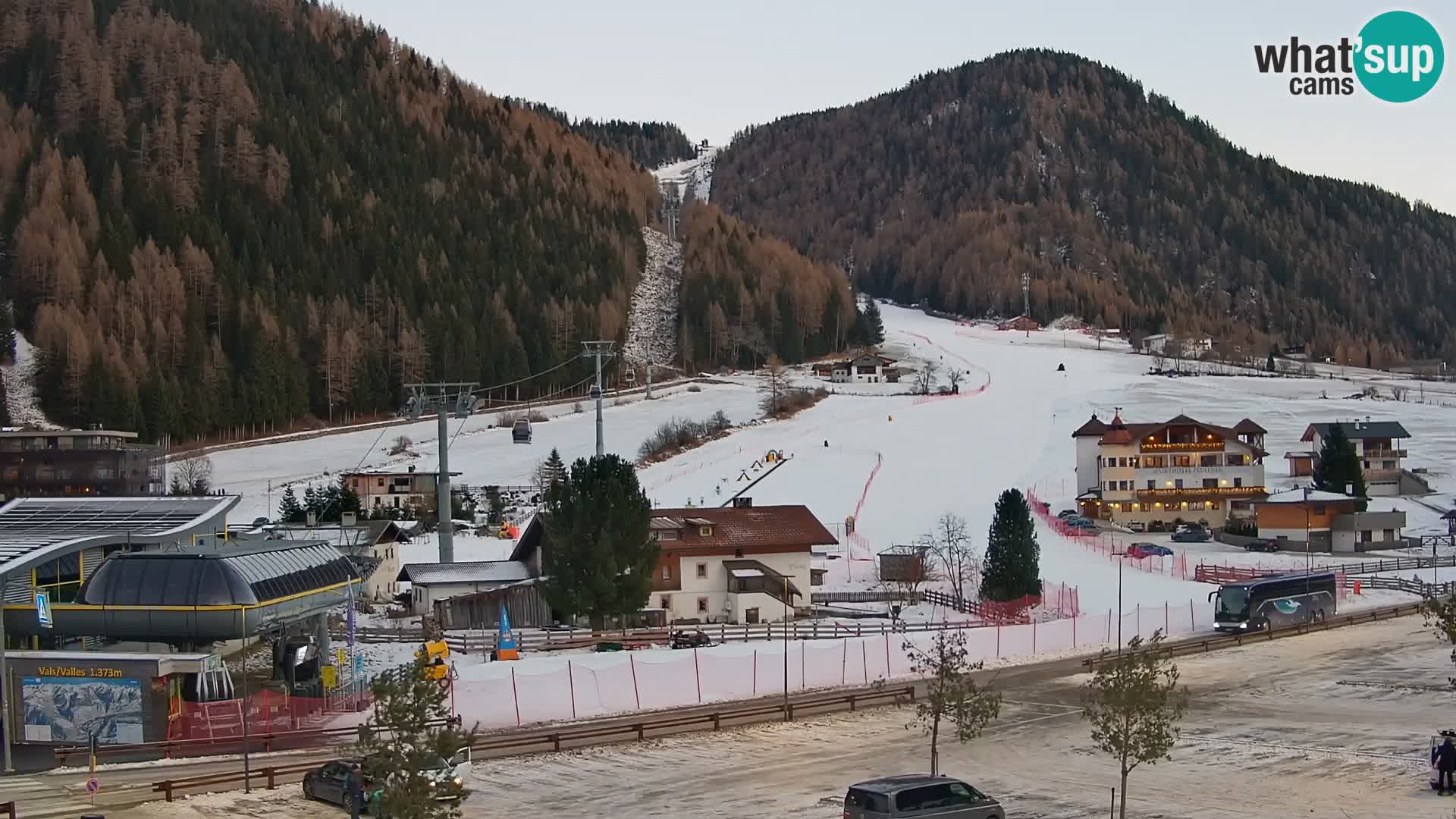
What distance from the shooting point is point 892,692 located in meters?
38.0

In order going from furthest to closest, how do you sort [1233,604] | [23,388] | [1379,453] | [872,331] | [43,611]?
[872,331] → [23,388] → [1379,453] → [1233,604] → [43,611]

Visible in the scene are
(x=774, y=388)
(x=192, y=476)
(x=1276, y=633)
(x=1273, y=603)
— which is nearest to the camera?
(x=1276, y=633)

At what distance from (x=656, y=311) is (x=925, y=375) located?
41038 mm

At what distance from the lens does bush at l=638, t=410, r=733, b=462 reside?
99.6m

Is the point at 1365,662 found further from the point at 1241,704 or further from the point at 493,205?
the point at 493,205

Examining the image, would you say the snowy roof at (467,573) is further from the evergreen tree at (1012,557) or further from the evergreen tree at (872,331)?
the evergreen tree at (872,331)

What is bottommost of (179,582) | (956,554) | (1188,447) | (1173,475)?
(956,554)

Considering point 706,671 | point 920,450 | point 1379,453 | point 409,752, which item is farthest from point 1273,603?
point 920,450

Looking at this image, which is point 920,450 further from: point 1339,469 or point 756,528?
point 756,528

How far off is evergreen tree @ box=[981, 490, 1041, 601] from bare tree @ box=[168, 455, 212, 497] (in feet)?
150

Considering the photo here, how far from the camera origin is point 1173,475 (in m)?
81.6

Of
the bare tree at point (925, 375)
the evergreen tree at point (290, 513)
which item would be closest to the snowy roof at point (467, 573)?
the evergreen tree at point (290, 513)

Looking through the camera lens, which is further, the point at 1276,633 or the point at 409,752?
the point at 1276,633

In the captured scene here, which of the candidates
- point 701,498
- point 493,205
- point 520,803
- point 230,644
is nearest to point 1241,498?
point 701,498
